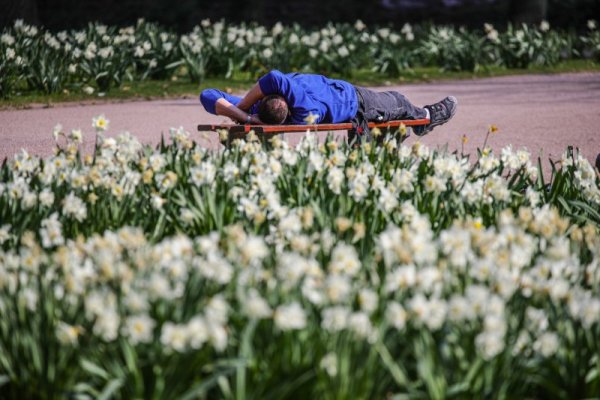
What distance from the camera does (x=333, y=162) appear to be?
384cm

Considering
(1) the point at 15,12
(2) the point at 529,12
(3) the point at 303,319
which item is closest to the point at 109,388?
(3) the point at 303,319

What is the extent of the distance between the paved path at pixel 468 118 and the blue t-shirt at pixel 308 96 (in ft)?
4.60

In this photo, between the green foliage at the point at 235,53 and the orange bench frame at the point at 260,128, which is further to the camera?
the green foliage at the point at 235,53

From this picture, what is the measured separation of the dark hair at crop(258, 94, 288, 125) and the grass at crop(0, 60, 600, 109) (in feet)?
13.9

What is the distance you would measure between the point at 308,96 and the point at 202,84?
17.3 feet

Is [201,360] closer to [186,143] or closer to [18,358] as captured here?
[18,358]

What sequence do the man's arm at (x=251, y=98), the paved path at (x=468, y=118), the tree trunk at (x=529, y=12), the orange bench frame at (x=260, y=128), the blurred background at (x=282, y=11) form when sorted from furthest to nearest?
1. the blurred background at (x=282, y=11)
2. the tree trunk at (x=529, y=12)
3. the paved path at (x=468, y=118)
4. the man's arm at (x=251, y=98)
5. the orange bench frame at (x=260, y=128)

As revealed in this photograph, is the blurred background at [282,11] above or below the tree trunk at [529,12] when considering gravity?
above

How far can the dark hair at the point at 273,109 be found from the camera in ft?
15.7

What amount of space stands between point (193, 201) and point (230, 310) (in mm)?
1412

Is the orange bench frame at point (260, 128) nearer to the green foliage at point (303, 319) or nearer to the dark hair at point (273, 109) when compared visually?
the dark hair at point (273, 109)

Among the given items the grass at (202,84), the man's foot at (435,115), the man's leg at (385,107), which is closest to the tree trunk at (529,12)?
the grass at (202,84)

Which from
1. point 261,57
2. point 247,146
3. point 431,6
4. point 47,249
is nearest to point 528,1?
point 261,57

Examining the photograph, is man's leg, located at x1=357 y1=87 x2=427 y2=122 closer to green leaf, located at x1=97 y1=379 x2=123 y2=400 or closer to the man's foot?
the man's foot
